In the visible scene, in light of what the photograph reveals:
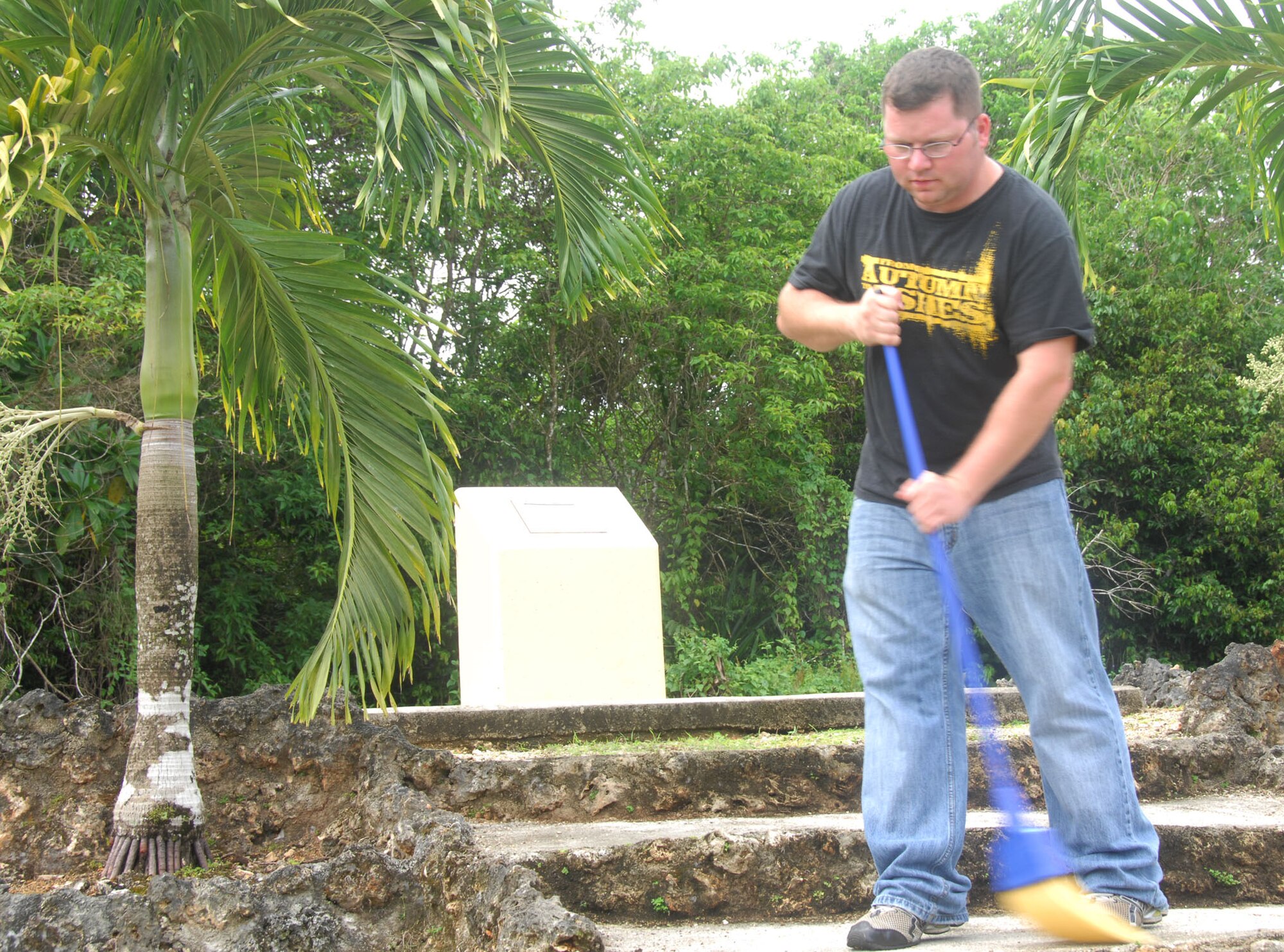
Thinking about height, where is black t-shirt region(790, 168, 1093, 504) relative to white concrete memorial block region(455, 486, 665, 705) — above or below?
above

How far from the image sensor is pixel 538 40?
11.6 ft

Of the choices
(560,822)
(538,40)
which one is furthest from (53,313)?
(560,822)

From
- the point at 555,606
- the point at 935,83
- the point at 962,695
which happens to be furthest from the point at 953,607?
the point at 555,606

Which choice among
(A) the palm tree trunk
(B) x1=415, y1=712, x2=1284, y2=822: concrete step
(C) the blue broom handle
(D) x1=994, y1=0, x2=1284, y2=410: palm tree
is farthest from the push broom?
(D) x1=994, y1=0, x2=1284, y2=410: palm tree

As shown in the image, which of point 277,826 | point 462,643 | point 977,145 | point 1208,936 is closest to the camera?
point 1208,936

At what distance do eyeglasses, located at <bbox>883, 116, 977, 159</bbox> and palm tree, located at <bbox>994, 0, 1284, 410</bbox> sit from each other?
290 cm

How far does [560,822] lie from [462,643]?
264cm

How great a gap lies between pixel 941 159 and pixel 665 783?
2.15 metres

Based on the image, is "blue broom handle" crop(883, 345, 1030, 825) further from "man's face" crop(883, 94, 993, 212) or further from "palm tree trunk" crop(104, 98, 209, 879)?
"palm tree trunk" crop(104, 98, 209, 879)

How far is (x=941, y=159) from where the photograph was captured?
202 centimetres

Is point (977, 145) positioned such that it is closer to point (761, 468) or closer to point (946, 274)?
point (946, 274)

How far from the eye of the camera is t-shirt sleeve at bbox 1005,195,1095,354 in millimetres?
1967

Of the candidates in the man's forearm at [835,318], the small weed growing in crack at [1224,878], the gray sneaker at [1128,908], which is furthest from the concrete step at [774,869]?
the man's forearm at [835,318]

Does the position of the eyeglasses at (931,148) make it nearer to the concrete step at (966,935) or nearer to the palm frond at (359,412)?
the concrete step at (966,935)
